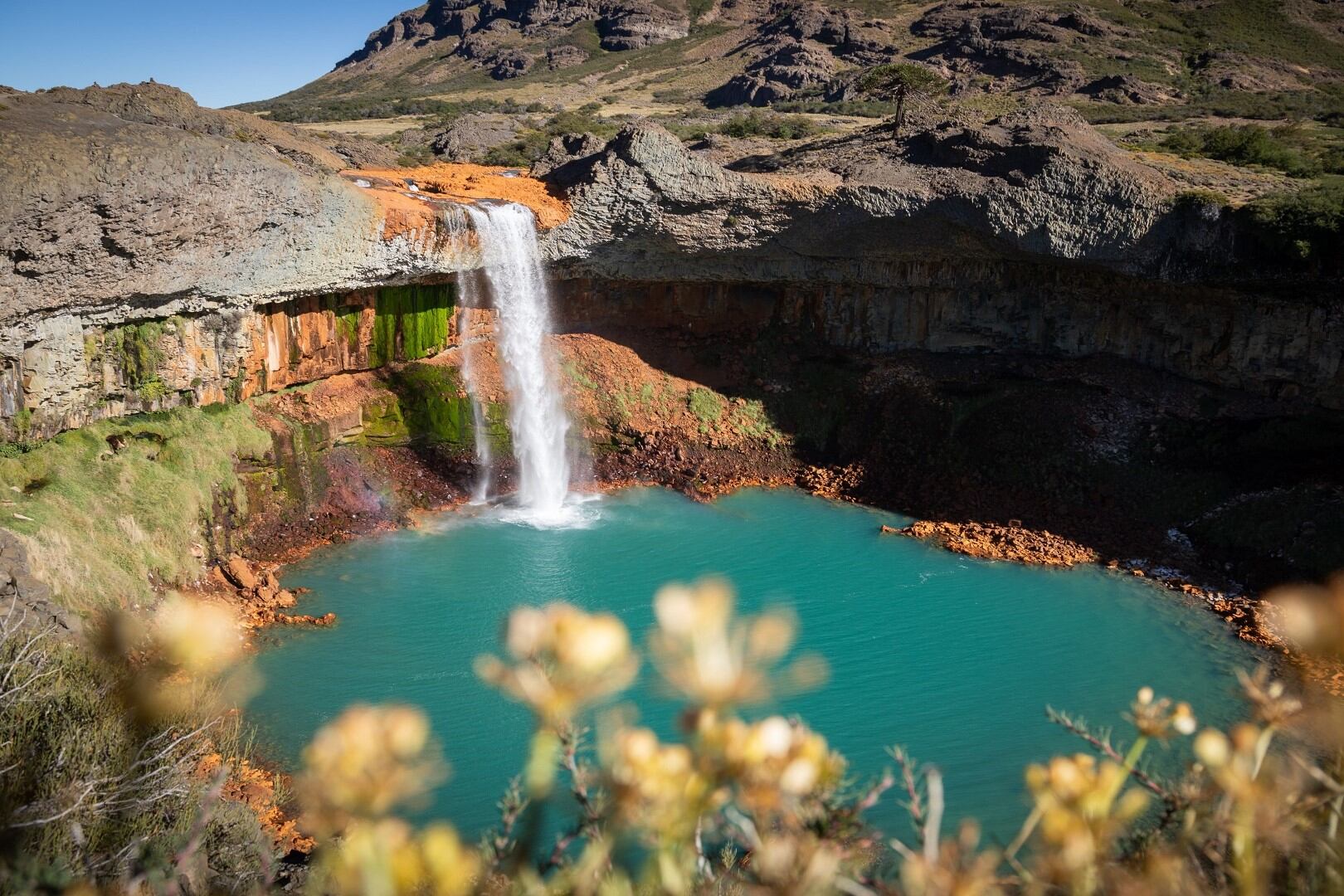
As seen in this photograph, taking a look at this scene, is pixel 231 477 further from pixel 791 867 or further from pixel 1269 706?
pixel 1269 706

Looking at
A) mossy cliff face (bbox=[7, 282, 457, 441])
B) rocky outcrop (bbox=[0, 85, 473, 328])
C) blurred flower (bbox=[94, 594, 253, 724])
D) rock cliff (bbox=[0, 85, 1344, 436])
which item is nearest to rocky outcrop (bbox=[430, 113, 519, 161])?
rock cliff (bbox=[0, 85, 1344, 436])

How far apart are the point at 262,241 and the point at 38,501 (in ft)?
19.1

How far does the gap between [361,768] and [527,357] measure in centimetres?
2177

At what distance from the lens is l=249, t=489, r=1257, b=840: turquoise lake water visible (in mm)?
12234

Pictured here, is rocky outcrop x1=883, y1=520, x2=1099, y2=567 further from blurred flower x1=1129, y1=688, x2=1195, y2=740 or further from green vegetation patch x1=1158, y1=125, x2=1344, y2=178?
blurred flower x1=1129, y1=688, x2=1195, y2=740

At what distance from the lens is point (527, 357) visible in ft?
75.6

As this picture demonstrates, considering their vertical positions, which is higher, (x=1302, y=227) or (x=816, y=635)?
(x=1302, y=227)

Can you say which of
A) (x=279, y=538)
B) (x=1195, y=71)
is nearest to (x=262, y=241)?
(x=279, y=538)

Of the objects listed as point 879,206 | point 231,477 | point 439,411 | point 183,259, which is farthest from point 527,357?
point 879,206

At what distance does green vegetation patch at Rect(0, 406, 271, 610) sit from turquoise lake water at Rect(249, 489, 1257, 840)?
2.22 meters

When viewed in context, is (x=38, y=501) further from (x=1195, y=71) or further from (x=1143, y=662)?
(x=1195, y=71)

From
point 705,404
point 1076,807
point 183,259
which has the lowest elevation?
point 705,404

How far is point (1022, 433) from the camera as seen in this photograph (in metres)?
21.5

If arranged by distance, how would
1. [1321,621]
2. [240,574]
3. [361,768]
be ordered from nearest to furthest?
[361,768] < [1321,621] < [240,574]
